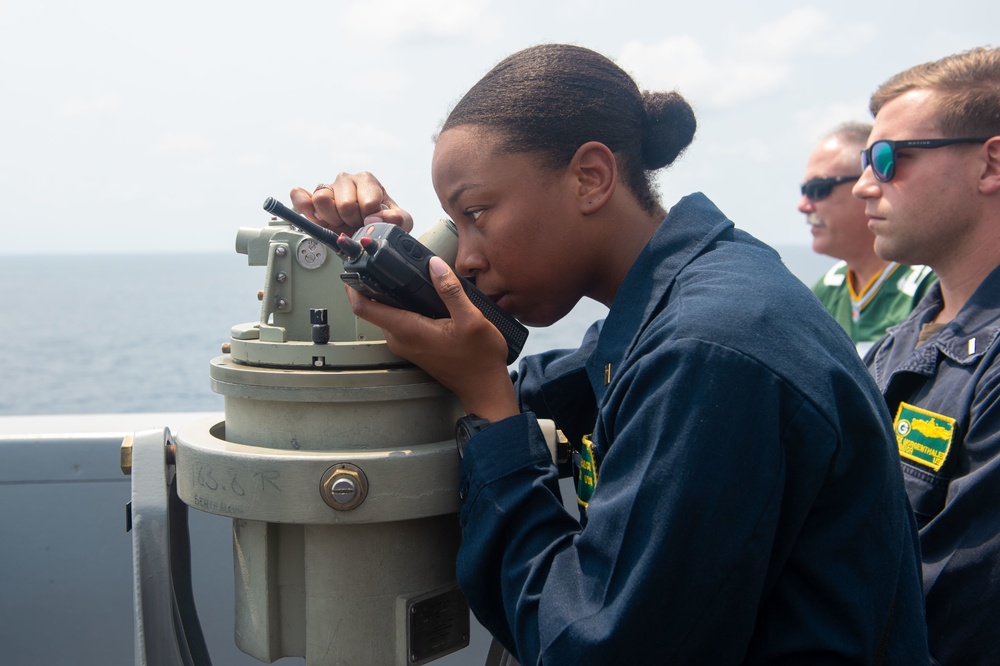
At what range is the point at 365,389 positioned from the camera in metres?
1.40

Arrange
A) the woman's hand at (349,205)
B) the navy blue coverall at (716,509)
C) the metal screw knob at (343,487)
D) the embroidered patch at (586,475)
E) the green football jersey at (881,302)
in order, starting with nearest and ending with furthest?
the navy blue coverall at (716,509)
the metal screw knob at (343,487)
the embroidered patch at (586,475)
the woman's hand at (349,205)
the green football jersey at (881,302)

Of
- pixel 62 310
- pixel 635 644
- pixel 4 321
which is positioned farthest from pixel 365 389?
pixel 62 310

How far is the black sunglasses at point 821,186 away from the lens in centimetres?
432

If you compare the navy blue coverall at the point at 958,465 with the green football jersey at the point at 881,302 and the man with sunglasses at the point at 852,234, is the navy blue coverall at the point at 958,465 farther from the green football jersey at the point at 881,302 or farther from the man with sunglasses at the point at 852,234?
the man with sunglasses at the point at 852,234

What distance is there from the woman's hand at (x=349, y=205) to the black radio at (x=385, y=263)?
29 cm

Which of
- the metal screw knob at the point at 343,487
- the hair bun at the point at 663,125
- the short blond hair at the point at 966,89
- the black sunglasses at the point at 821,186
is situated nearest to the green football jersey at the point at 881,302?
the black sunglasses at the point at 821,186

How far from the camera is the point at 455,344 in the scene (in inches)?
54.2

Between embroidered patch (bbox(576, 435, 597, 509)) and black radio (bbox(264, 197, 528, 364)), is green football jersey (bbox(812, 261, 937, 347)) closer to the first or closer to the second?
embroidered patch (bbox(576, 435, 597, 509))

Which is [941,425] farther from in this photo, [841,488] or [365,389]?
[365,389]

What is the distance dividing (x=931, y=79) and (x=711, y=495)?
1.61 meters

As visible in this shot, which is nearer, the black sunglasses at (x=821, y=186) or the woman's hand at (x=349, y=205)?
the woman's hand at (x=349, y=205)

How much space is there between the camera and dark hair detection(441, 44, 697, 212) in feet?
4.78

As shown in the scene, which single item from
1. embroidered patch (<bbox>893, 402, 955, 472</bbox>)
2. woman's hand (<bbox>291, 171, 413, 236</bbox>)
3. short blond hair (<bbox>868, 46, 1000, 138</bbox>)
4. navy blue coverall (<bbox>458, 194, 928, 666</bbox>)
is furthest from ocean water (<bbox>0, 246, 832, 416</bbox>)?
short blond hair (<bbox>868, 46, 1000, 138</bbox>)

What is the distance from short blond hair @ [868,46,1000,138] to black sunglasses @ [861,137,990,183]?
0.03 metres
